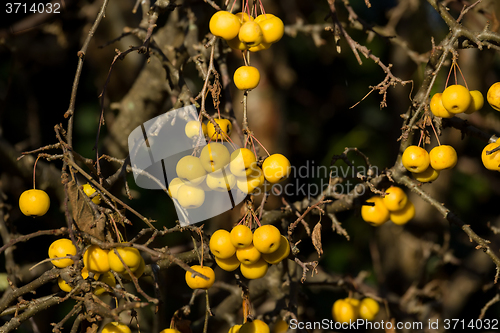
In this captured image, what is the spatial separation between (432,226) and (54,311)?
2763 millimetres

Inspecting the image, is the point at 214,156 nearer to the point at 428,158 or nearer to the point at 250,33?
the point at 250,33

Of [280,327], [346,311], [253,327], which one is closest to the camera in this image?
[253,327]

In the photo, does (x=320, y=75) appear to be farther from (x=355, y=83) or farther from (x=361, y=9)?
(x=361, y=9)

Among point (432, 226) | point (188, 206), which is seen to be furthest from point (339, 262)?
point (188, 206)

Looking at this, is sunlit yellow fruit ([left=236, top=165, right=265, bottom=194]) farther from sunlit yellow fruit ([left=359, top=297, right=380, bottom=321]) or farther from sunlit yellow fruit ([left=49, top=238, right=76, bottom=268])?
sunlit yellow fruit ([left=359, top=297, right=380, bottom=321])

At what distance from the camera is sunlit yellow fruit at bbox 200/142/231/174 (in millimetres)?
1087

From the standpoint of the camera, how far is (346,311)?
185cm

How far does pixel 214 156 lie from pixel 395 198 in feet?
2.48

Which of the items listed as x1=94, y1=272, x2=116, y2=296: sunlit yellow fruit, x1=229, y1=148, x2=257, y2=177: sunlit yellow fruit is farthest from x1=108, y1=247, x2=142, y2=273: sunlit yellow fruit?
x1=229, y1=148, x2=257, y2=177: sunlit yellow fruit

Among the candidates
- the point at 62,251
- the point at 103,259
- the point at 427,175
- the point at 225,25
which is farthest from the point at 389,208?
the point at 62,251

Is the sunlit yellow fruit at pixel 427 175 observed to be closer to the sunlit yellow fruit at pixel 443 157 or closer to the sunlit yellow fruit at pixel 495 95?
the sunlit yellow fruit at pixel 443 157

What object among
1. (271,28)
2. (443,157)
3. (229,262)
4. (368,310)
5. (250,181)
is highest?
(271,28)

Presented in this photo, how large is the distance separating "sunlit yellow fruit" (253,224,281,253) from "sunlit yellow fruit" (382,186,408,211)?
0.58 m

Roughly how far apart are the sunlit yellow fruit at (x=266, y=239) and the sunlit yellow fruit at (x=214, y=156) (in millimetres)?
214
